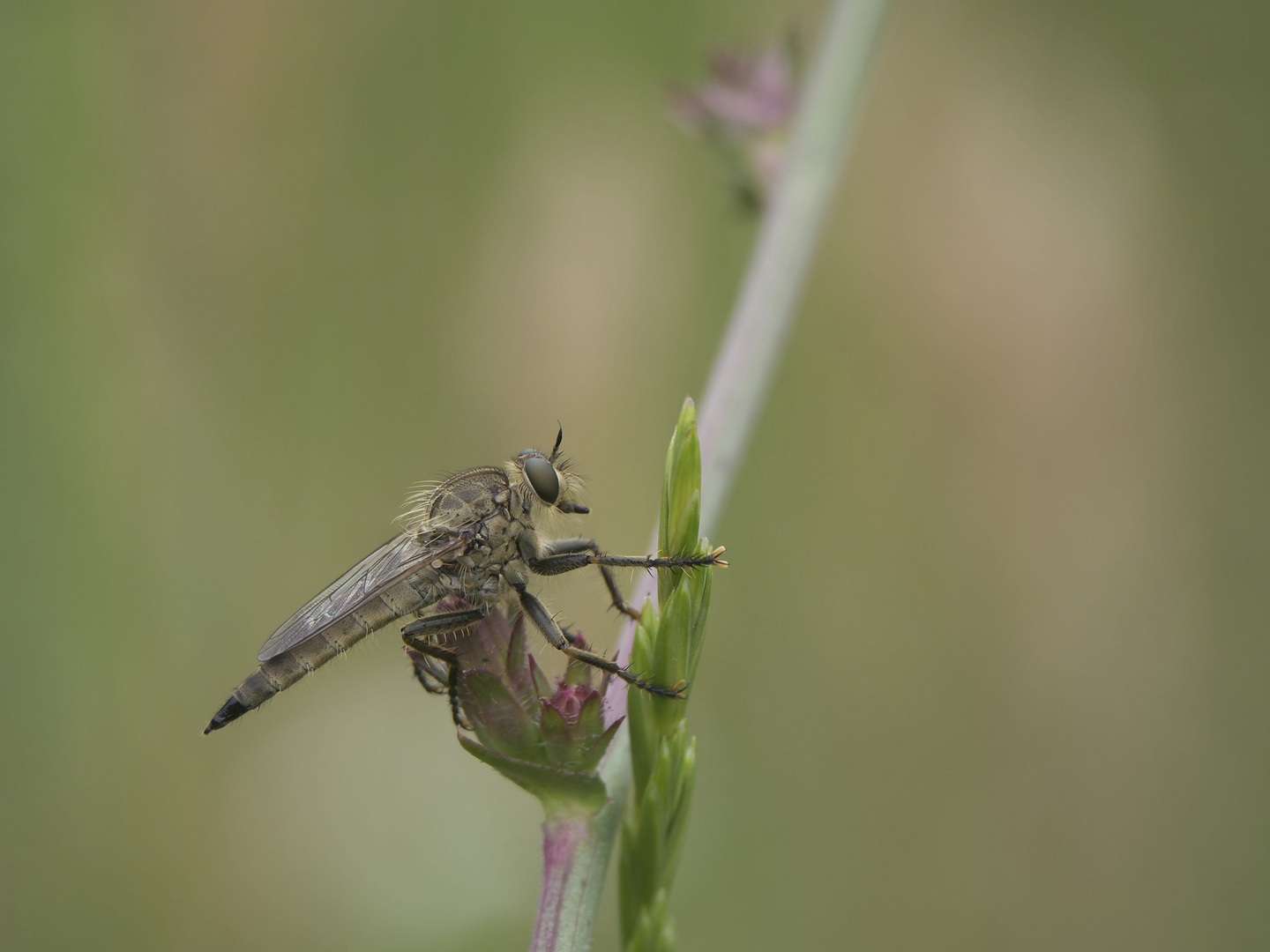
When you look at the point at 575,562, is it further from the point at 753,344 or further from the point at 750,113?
the point at 750,113

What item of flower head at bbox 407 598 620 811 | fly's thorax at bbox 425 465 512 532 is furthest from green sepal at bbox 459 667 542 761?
fly's thorax at bbox 425 465 512 532

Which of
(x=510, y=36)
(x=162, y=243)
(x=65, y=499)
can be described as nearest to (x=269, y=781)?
(x=65, y=499)

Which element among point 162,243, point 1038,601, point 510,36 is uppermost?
point 510,36

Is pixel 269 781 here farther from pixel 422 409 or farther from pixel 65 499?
pixel 422 409

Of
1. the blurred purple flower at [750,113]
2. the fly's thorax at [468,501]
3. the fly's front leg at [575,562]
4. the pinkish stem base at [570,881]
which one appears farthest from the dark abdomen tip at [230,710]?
the blurred purple flower at [750,113]

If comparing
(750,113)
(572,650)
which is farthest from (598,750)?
(750,113)

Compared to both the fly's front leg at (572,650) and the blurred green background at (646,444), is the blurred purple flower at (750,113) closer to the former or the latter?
the blurred green background at (646,444)
